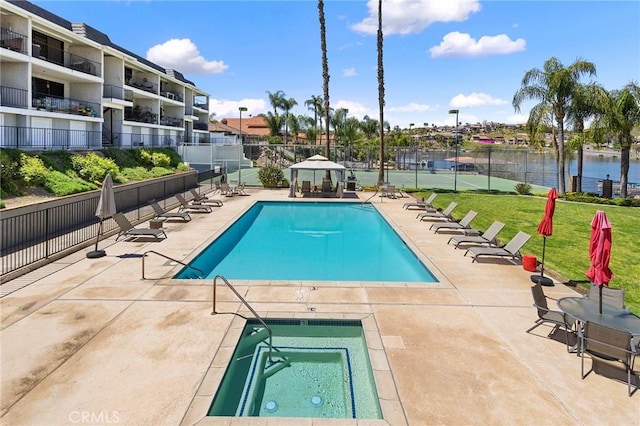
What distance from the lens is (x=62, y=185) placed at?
1605cm

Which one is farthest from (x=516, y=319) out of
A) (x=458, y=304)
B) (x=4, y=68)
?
(x=4, y=68)

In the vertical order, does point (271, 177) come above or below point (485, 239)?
above

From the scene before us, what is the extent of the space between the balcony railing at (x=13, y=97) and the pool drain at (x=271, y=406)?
2298cm

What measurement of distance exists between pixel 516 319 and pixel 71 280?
918 cm

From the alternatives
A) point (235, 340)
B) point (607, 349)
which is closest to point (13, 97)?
point (235, 340)

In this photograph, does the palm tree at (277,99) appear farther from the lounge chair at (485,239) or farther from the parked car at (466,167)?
the lounge chair at (485,239)

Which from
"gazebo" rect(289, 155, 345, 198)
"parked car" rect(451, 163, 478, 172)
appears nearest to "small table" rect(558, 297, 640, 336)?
"gazebo" rect(289, 155, 345, 198)

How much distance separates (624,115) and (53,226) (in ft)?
97.6

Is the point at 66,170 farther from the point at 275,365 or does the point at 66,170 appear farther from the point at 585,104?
the point at 585,104

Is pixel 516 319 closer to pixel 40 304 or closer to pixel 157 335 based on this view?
pixel 157 335

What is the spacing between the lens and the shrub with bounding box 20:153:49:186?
1520 centimetres

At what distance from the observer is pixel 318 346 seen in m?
6.64

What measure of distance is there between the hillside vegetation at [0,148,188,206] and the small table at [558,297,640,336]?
52.6 feet

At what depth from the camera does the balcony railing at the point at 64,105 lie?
23344mm
